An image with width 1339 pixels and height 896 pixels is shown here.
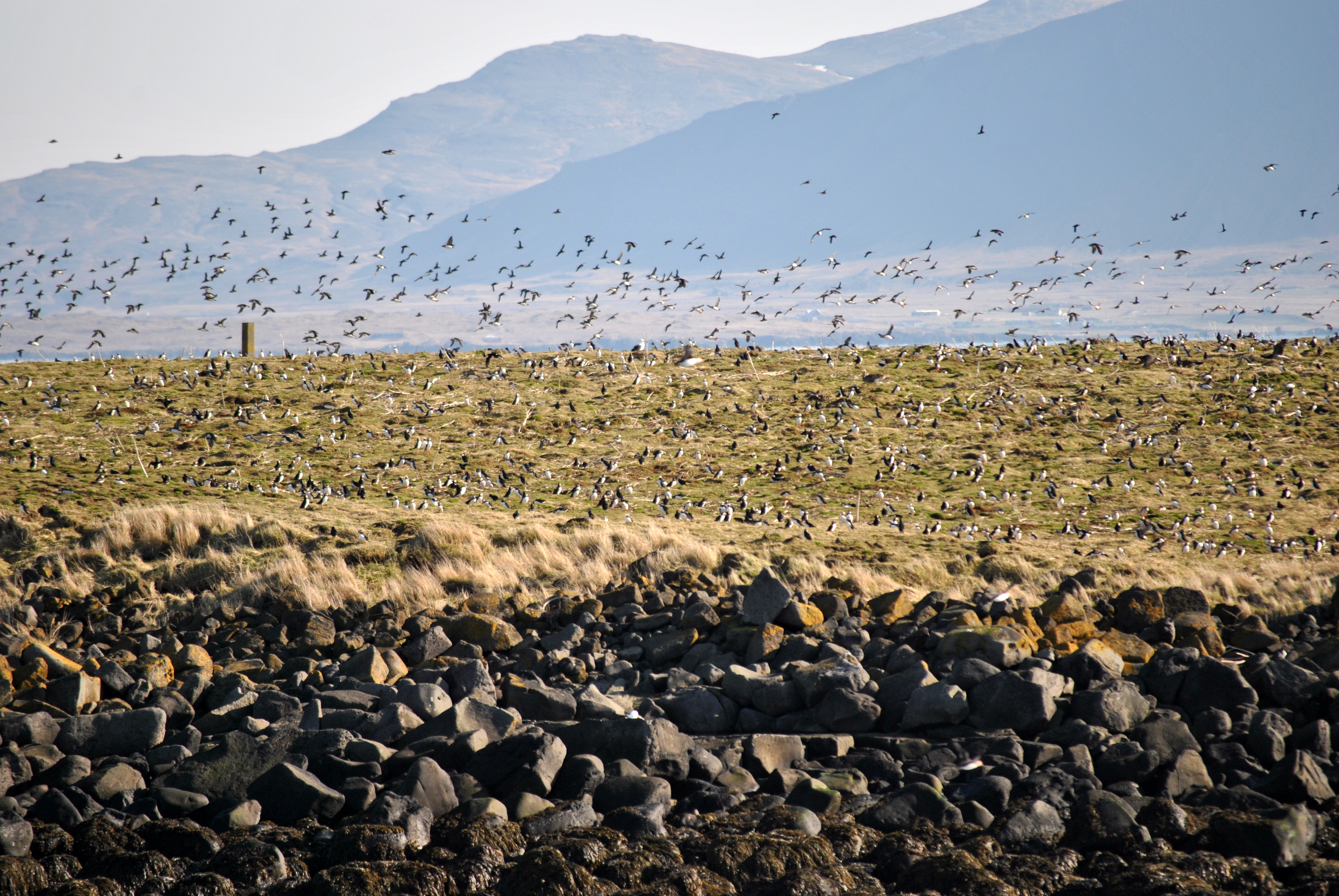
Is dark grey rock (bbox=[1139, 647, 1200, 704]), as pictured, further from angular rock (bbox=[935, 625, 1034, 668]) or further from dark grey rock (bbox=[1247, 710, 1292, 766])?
angular rock (bbox=[935, 625, 1034, 668])

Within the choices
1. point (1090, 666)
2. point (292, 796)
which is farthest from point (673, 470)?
point (292, 796)

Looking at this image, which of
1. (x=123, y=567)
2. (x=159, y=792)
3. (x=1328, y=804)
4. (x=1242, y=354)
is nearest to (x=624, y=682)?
(x=159, y=792)

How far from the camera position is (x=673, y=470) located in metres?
27.0

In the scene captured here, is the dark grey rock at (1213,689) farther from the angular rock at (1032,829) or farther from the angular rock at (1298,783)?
the angular rock at (1032,829)

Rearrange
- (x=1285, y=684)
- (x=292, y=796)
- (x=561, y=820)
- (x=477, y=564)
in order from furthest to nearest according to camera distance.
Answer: (x=477, y=564) < (x=1285, y=684) < (x=292, y=796) < (x=561, y=820)

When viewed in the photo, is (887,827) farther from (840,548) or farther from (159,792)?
(840,548)

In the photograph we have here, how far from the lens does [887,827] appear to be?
9.12 metres

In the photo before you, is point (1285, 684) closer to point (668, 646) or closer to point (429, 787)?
point (668, 646)

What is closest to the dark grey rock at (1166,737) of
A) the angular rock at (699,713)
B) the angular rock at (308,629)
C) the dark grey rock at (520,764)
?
the angular rock at (699,713)

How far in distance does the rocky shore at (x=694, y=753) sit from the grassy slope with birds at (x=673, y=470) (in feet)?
9.98

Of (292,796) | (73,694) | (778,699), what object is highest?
(73,694)

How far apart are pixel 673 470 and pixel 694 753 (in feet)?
55.5

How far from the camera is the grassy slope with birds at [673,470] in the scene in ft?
60.2

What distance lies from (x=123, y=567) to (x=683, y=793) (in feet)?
42.1
